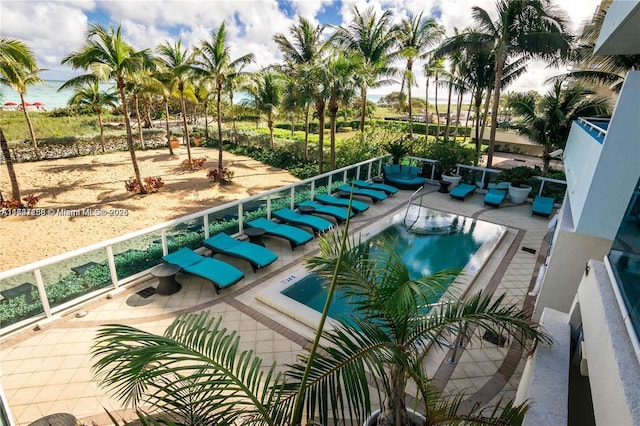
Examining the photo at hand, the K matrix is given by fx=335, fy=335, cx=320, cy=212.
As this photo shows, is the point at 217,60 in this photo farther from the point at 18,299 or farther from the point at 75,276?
the point at 18,299

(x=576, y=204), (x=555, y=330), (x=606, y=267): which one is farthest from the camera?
(x=576, y=204)

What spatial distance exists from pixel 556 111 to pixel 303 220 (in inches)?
Answer: 461

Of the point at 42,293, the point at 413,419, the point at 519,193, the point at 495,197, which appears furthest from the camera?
the point at 519,193

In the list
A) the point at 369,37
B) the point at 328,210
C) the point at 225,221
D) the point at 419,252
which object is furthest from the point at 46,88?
the point at 419,252

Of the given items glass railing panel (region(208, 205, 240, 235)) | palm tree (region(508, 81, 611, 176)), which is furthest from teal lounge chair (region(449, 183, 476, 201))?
glass railing panel (region(208, 205, 240, 235))

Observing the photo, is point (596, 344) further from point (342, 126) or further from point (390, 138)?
point (342, 126)

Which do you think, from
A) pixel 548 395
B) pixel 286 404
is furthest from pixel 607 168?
pixel 286 404

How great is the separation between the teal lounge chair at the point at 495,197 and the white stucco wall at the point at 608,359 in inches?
400

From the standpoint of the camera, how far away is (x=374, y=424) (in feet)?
Result: 12.8

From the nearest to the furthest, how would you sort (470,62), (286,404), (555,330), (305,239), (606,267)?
1. (286,404)
2. (606,267)
3. (555,330)
4. (305,239)
5. (470,62)

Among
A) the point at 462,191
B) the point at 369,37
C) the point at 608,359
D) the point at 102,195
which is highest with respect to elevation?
the point at 369,37

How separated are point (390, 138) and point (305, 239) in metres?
12.6

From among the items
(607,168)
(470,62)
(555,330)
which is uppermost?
(470,62)

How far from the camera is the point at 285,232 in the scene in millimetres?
9359
